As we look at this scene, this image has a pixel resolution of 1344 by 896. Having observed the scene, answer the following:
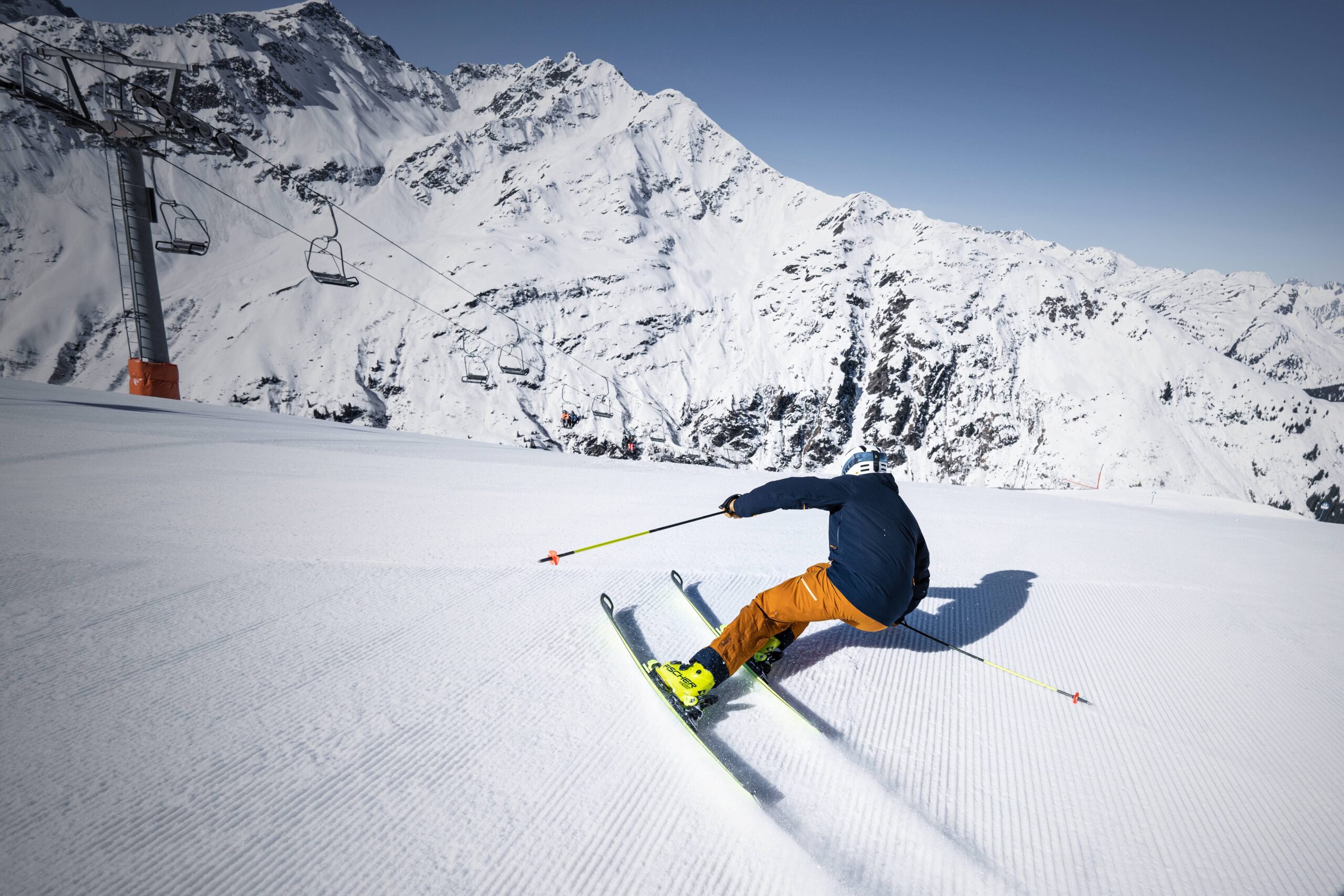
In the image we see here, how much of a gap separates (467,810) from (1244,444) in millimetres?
94643

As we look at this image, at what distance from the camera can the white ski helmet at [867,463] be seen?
3133 mm

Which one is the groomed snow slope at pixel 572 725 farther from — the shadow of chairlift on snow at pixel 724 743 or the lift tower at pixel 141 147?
the lift tower at pixel 141 147

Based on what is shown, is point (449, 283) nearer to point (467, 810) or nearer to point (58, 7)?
point (467, 810)

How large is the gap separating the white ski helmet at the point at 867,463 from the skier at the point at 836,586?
0.45 ft

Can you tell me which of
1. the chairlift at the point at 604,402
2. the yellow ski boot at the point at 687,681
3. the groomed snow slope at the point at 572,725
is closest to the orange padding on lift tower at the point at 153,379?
the groomed snow slope at the point at 572,725

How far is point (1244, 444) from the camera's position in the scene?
66.2m

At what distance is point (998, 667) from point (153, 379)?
642 inches

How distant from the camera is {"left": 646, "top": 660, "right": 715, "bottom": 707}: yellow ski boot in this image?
93.0 inches

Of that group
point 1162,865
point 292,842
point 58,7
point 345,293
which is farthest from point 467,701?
point 58,7

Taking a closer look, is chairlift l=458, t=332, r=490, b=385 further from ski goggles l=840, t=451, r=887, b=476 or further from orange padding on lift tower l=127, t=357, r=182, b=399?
ski goggles l=840, t=451, r=887, b=476

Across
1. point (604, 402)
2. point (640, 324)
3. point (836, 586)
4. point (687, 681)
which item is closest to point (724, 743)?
point (687, 681)

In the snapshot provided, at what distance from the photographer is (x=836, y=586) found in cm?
268

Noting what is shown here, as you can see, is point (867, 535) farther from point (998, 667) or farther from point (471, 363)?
point (471, 363)

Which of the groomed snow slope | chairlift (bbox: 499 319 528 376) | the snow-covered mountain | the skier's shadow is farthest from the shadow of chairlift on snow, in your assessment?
the snow-covered mountain
